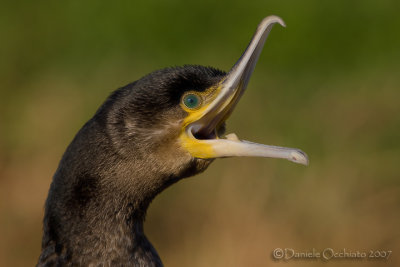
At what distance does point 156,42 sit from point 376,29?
213cm

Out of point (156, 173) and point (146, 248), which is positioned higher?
point (156, 173)

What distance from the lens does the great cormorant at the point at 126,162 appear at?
132 inches

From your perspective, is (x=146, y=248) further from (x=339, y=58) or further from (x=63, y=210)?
(x=339, y=58)

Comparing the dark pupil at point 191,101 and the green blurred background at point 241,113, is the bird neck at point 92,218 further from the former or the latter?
the green blurred background at point 241,113

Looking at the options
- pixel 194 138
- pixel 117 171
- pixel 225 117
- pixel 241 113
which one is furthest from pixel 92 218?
pixel 241 113

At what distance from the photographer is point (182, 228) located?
6094 millimetres

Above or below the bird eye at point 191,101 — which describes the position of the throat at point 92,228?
below

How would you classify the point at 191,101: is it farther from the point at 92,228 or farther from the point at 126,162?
the point at 92,228

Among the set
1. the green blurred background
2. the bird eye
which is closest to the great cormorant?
the bird eye

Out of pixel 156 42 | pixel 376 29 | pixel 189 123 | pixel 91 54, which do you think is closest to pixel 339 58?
pixel 376 29

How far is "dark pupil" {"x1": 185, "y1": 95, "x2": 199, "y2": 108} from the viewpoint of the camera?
3465 millimetres

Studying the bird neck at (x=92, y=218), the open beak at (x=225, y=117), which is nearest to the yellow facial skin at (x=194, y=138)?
the open beak at (x=225, y=117)

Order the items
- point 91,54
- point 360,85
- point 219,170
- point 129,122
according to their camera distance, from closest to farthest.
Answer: point 129,122 < point 219,170 < point 360,85 < point 91,54

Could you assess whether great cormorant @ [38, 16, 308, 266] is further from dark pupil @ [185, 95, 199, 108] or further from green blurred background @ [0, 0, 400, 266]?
green blurred background @ [0, 0, 400, 266]
